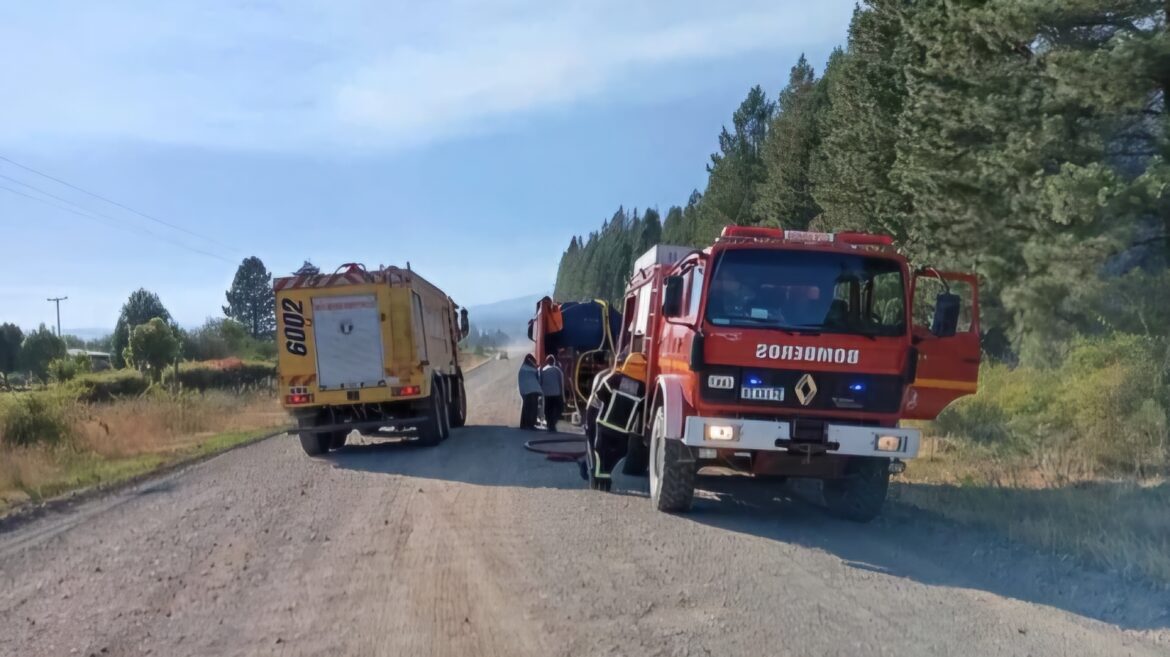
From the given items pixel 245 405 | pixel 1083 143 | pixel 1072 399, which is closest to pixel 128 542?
pixel 1072 399

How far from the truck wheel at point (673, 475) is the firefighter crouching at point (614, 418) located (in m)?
1.26

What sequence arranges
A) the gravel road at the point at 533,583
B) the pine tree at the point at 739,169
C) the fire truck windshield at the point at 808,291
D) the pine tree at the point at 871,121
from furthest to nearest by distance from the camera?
the pine tree at the point at 739,169
the pine tree at the point at 871,121
the fire truck windshield at the point at 808,291
the gravel road at the point at 533,583

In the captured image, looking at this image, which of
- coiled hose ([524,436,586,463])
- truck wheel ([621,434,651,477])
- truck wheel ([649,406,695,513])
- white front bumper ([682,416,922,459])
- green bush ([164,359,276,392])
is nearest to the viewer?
white front bumper ([682,416,922,459])

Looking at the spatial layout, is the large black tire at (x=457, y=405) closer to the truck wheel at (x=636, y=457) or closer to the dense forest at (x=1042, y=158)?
the truck wheel at (x=636, y=457)

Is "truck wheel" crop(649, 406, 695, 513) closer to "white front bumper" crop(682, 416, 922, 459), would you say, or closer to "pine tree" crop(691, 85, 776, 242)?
"white front bumper" crop(682, 416, 922, 459)

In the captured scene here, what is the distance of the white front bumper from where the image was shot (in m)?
9.77

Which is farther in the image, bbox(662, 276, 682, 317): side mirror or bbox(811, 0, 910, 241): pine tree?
bbox(811, 0, 910, 241): pine tree

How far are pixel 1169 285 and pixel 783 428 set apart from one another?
23.4 feet

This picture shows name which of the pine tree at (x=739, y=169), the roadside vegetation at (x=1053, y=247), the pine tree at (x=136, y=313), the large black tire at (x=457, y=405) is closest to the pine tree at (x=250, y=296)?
the pine tree at (x=136, y=313)

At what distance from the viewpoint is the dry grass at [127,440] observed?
1497 centimetres

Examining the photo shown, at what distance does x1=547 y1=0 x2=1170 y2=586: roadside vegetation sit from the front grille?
1620 millimetres

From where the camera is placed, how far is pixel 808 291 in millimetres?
10164

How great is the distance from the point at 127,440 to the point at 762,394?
49.6ft

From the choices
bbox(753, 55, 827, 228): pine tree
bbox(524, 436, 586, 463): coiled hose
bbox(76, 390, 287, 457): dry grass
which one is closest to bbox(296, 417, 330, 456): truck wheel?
bbox(524, 436, 586, 463): coiled hose
